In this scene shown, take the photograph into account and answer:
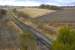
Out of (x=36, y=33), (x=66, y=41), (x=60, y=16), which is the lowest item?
(x=36, y=33)

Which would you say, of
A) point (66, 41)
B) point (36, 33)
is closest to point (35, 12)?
point (36, 33)

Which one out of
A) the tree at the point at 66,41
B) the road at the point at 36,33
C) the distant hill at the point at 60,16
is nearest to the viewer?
the tree at the point at 66,41

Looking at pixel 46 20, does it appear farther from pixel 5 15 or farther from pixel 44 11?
pixel 5 15

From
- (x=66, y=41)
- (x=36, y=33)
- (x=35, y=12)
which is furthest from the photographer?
(x=35, y=12)

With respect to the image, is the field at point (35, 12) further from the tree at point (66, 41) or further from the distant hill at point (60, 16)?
the tree at point (66, 41)

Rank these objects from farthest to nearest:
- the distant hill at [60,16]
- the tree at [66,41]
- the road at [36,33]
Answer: the distant hill at [60,16] < the road at [36,33] < the tree at [66,41]

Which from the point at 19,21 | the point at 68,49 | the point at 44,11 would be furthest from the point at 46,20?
the point at 68,49

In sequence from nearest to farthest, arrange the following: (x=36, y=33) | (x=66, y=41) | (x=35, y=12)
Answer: (x=66, y=41), (x=36, y=33), (x=35, y=12)

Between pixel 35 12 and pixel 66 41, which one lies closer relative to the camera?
pixel 66 41

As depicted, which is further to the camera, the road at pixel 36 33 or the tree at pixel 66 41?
the road at pixel 36 33

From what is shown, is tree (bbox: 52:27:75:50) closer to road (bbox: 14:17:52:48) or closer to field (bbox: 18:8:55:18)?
road (bbox: 14:17:52:48)

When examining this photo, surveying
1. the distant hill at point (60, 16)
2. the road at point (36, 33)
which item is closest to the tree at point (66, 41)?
the road at point (36, 33)

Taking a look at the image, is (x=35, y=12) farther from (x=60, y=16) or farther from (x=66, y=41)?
(x=66, y=41)
